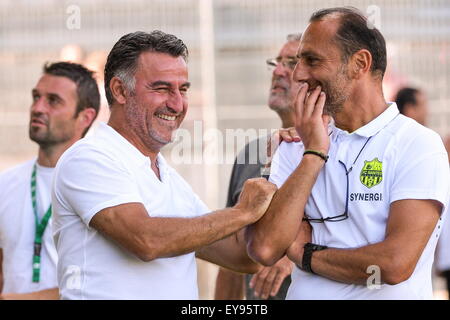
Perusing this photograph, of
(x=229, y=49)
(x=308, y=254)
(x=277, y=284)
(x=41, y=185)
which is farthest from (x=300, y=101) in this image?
(x=229, y=49)

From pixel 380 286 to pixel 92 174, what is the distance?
1261 millimetres

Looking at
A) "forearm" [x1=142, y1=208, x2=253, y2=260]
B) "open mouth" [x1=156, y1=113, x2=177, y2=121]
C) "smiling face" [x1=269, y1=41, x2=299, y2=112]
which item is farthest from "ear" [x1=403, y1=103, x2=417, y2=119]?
"forearm" [x1=142, y1=208, x2=253, y2=260]

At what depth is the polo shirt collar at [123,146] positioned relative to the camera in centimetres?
367

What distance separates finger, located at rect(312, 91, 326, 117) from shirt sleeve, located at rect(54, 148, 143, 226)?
0.82m

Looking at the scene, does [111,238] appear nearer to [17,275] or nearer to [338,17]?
[338,17]

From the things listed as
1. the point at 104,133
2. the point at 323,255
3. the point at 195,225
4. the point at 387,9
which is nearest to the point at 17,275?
the point at 104,133

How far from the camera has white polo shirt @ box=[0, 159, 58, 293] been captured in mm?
5039

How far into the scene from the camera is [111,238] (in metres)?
3.45

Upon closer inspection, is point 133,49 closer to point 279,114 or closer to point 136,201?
point 136,201

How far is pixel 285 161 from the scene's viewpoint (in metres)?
3.77

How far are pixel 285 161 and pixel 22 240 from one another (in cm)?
204

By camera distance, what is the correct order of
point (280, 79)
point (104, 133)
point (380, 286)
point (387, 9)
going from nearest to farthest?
1. point (380, 286)
2. point (104, 133)
3. point (280, 79)
4. point (387, 9)

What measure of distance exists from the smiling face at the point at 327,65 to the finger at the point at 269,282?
1183mm

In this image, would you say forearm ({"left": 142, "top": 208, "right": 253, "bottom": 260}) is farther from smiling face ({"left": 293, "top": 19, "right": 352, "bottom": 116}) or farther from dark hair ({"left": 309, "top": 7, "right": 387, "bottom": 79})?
dark hair ({"left": 309, "top": 7, "right": 387, "bottom": 79})
